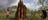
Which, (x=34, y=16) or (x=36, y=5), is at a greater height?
(x=36, y=5)

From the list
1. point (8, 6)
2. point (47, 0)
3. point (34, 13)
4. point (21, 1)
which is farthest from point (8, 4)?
point (47, 0)

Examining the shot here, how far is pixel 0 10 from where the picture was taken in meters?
1.08

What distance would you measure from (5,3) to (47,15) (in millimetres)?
451

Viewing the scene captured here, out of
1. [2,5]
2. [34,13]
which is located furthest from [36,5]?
[2,5]

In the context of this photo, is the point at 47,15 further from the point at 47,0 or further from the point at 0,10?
the point at 0,10

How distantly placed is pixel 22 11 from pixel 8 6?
0.50 feet

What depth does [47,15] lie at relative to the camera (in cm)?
110

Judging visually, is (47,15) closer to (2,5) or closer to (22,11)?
(22,11)

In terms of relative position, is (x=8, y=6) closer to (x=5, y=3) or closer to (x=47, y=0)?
(x=5, y=3)

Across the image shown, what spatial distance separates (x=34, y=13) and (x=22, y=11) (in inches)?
5.0

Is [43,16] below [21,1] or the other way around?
below

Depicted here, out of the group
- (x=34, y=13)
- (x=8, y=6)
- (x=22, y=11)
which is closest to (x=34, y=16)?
(x=34, y=13)

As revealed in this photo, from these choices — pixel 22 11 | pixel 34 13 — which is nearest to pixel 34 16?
pixel 34 13

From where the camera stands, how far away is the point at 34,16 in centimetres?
110
